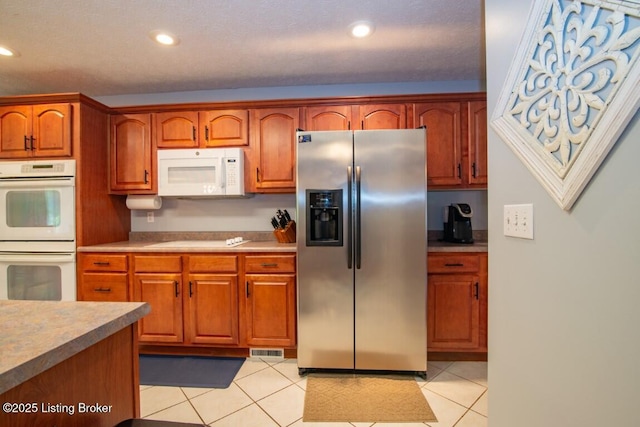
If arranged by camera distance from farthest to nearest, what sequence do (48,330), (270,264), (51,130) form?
(51,130)
(270,264)
(48,330)

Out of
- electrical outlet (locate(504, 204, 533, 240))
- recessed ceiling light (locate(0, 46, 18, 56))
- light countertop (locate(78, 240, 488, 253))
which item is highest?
recessed ceiling light (locate(0, 46, 18, 56))

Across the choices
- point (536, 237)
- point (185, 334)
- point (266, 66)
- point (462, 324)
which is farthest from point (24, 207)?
point (462, 324)

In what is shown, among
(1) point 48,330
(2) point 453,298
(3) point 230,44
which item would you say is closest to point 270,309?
(2) point 453,298

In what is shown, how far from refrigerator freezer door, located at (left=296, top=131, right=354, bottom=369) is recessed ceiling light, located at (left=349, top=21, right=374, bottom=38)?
0.70m

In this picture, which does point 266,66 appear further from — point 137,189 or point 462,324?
point 462,324

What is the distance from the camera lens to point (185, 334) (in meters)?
2.30

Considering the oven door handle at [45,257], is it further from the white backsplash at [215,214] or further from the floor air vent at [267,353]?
the floor air vent at [267,353]

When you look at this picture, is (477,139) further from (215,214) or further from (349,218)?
(215,214)

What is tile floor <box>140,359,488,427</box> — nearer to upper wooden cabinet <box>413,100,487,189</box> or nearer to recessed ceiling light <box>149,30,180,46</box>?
upper wooden cabinet <box>413,100,487,189</box>

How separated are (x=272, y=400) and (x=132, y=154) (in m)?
2.47

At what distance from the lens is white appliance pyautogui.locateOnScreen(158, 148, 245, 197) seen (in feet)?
8.08

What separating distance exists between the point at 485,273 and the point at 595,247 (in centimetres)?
166

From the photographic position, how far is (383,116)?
2.45 meters

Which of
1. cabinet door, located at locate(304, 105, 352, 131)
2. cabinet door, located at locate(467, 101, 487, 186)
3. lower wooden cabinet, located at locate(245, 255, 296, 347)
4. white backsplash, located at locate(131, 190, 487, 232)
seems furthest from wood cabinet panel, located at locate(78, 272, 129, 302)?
cabinet door, located at locate(467, 101, 487, 186)
